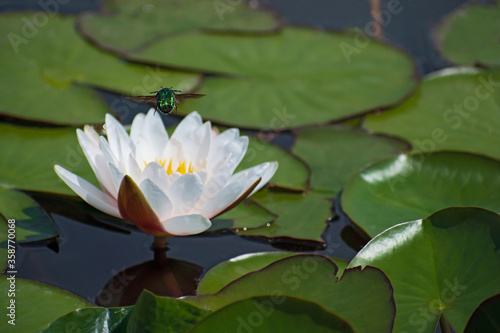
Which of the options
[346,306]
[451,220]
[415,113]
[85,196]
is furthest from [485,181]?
[85,196]

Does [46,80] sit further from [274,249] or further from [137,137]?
[274,249]

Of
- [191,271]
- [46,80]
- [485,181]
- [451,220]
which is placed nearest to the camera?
[451,220]

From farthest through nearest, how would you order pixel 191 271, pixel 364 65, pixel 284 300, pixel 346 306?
pixel 364 65
pixel 191 271
pixel 346 306
pixel 284 300

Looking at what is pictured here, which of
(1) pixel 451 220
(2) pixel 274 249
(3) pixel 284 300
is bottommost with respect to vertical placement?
(2) pixel 274 249

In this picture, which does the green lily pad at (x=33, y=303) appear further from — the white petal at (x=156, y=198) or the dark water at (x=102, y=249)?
the white petal at (x=156, y=198)

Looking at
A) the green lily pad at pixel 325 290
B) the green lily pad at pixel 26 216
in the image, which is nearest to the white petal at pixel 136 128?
the green lily pad at pixel 26 216

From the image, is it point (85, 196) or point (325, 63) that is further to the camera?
point (325, 63)

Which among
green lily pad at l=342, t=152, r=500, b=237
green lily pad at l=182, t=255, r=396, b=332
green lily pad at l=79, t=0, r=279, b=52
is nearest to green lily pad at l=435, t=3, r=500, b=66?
green lily pad at l=79, t=0, r=279, b=52

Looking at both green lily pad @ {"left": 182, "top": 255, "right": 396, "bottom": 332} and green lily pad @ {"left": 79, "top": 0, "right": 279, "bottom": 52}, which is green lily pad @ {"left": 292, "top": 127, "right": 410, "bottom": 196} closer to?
green lily pad @ {"left": 182, "top": 255, "right": 396, "bottom": 332}
